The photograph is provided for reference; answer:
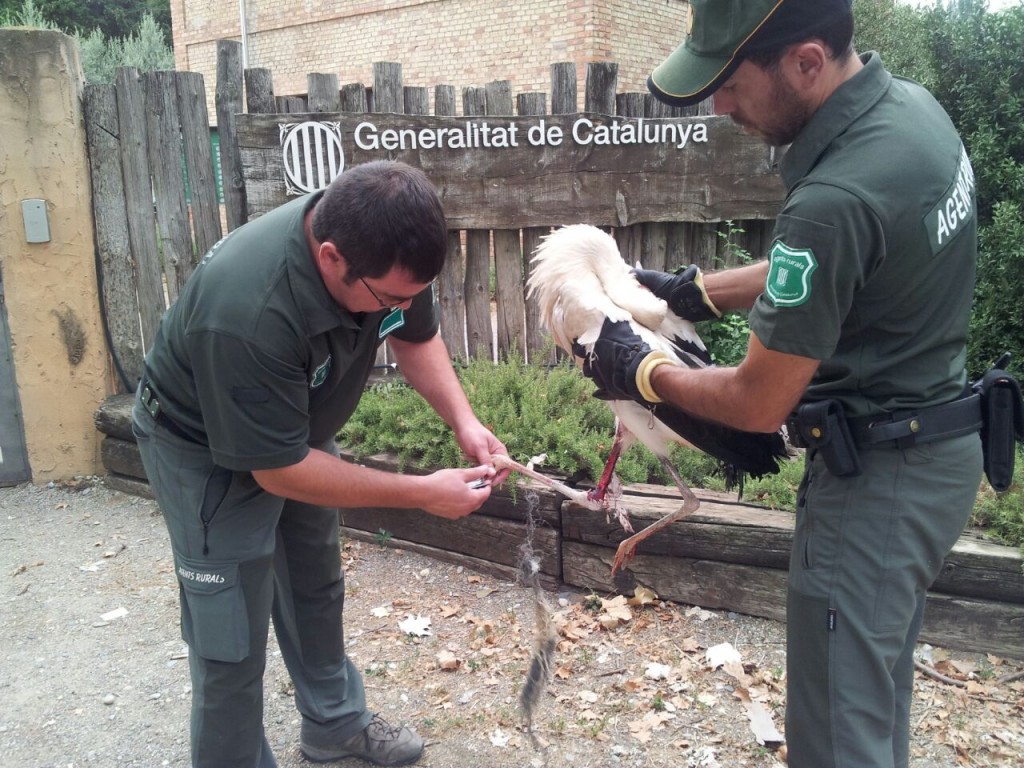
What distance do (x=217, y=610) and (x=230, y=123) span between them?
4.18 meters

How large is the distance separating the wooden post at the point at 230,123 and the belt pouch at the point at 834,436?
4681mm

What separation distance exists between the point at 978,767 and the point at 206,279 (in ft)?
11.3

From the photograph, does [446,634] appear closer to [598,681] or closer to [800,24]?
[598,681]

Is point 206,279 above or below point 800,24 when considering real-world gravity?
below

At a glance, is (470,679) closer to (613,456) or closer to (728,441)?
(613,456)

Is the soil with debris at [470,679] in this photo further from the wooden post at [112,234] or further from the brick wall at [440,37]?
the brick wall at [440,37]

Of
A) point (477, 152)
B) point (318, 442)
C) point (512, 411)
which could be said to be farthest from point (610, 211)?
point (318, 442)

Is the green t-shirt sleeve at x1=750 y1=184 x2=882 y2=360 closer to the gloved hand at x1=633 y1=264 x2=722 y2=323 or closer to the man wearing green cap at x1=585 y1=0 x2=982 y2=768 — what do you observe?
the man wearing green cap at x1=585 y1=0 x2=982 y2=768

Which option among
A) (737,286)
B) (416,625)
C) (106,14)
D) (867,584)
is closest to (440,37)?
(416,625)

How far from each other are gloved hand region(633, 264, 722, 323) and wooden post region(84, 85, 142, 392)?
14.3 ft

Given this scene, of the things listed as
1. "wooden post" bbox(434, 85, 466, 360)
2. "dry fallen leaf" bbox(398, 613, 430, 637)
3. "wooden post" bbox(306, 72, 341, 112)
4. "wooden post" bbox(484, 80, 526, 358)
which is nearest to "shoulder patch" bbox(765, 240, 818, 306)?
"dry fallen leaf" bbox(398, 613, 430, 637)

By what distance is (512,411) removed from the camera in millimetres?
4742

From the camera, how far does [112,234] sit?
5.68 metres

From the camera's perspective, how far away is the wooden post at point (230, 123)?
18.1 ft
